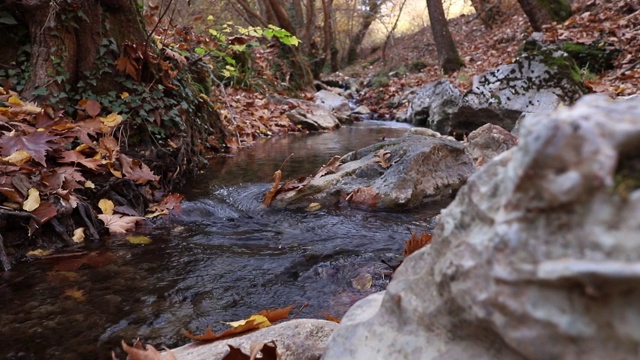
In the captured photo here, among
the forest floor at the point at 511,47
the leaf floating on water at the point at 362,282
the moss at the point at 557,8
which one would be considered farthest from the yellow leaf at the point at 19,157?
the moss at the point at 557,8

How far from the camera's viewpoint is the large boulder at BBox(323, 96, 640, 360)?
1.97 feet

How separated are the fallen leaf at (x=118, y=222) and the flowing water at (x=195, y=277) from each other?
82 mm

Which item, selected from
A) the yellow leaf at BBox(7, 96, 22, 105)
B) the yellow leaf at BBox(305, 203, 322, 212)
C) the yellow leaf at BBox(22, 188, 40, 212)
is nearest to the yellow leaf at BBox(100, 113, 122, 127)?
the yellow leaf at BBox(7, 96, 22, 105)

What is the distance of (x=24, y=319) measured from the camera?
6.30ft

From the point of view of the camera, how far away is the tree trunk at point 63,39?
148 inches

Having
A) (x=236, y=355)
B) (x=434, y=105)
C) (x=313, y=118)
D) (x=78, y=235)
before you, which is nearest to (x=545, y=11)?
(x=434, y=105)

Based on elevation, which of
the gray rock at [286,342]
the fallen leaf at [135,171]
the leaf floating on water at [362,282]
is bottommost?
the leaf floating on water at [362,282]

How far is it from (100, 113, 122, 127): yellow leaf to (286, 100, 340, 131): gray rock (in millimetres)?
5732

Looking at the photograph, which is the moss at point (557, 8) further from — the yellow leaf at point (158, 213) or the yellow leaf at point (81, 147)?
the yellow leaf at point (81, 147)

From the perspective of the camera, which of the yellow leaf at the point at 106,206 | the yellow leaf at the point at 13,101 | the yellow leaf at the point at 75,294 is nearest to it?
the yellow leaf at the point at 75,294

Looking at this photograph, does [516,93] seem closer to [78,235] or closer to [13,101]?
[78,235]

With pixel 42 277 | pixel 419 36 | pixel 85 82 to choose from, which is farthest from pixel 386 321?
pixel 419 36

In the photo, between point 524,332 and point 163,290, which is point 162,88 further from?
point 524,332

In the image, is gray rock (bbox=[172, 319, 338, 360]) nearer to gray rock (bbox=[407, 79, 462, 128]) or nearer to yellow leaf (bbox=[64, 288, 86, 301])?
yellow leaf (bbox=[64, 288, 86, 301])
